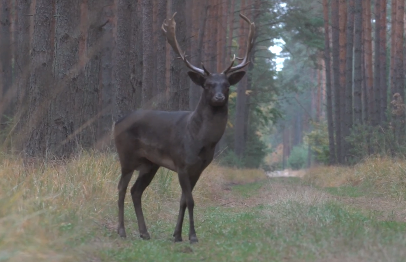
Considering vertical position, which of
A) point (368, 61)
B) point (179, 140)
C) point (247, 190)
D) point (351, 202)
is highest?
point (368, 61)

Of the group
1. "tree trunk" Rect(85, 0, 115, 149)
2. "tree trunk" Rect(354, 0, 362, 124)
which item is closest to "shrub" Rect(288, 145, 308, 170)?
"tree trunk" Rect(354, 0, 362, 124)

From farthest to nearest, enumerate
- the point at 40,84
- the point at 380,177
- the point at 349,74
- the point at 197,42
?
the point at 349,74
the point at 197,42
the point at 380,177
the point at 40,84

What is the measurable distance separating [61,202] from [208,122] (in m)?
2.13

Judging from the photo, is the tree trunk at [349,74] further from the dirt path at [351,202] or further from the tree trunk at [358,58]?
the dirt path at [351,202]

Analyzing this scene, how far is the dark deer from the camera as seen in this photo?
8883 mm

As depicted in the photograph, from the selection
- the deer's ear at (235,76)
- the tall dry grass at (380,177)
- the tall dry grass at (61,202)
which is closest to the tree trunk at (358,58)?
the tall dry grass at (380,177)

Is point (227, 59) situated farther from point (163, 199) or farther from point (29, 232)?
point (29, 232)

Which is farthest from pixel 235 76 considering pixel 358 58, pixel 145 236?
pixel 358 58

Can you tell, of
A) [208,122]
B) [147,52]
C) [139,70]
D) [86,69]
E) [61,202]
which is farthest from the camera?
[147,52]

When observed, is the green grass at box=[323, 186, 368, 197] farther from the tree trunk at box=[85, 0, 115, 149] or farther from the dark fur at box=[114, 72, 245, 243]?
the dark fur at box=[114, 72, 245, 243]

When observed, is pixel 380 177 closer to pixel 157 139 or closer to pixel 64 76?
pixel 64 76

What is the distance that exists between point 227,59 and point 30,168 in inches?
1045

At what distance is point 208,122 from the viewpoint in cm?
898

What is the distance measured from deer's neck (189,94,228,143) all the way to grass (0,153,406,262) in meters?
1.34
